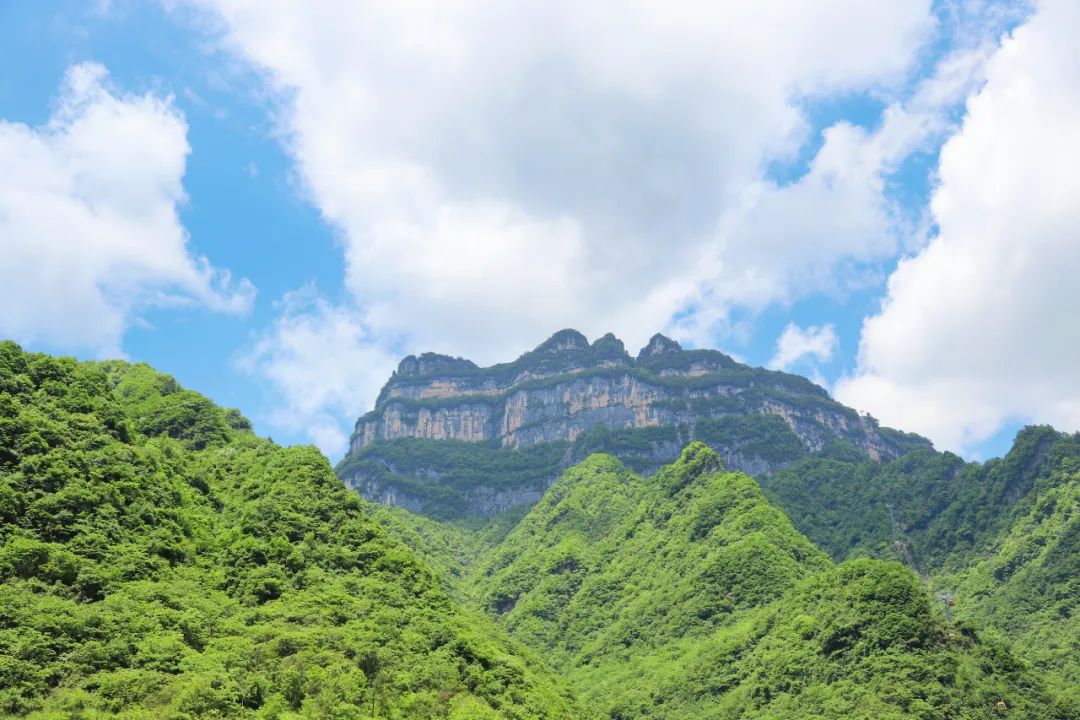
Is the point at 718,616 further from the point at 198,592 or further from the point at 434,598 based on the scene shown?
the point at 198,592

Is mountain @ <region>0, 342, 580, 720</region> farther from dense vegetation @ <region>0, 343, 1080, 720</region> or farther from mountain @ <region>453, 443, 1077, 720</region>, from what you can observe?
mountain @ <region>453, 443, 1077, 720</region>

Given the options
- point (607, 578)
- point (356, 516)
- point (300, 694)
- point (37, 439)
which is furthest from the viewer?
point (607, 578)

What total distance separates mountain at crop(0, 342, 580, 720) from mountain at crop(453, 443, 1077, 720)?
21549 millimetres

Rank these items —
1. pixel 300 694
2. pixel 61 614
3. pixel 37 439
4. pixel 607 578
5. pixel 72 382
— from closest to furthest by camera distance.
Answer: pixel 61 614, pixel 300 694, pixel 37 439, pixel 72 382, pixel 607 578

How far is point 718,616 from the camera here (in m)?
112

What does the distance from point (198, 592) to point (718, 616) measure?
67354mm

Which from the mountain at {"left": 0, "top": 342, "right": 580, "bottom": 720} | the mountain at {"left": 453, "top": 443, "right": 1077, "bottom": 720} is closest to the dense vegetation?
the mountain at {"left": 0, "top": 342, "right": 580, "bottom": 720}

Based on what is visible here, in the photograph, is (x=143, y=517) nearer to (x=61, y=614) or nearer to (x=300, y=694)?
(x=61, y=614)

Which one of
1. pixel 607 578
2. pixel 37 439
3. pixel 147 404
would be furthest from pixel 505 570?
A: pixel 37 439

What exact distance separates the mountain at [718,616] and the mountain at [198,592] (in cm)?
2155

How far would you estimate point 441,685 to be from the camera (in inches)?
2467

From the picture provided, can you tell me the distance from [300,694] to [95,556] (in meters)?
15.9

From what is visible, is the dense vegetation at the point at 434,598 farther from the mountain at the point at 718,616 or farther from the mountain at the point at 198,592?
the mountain at the point at 718,616

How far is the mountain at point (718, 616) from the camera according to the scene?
80.6m
